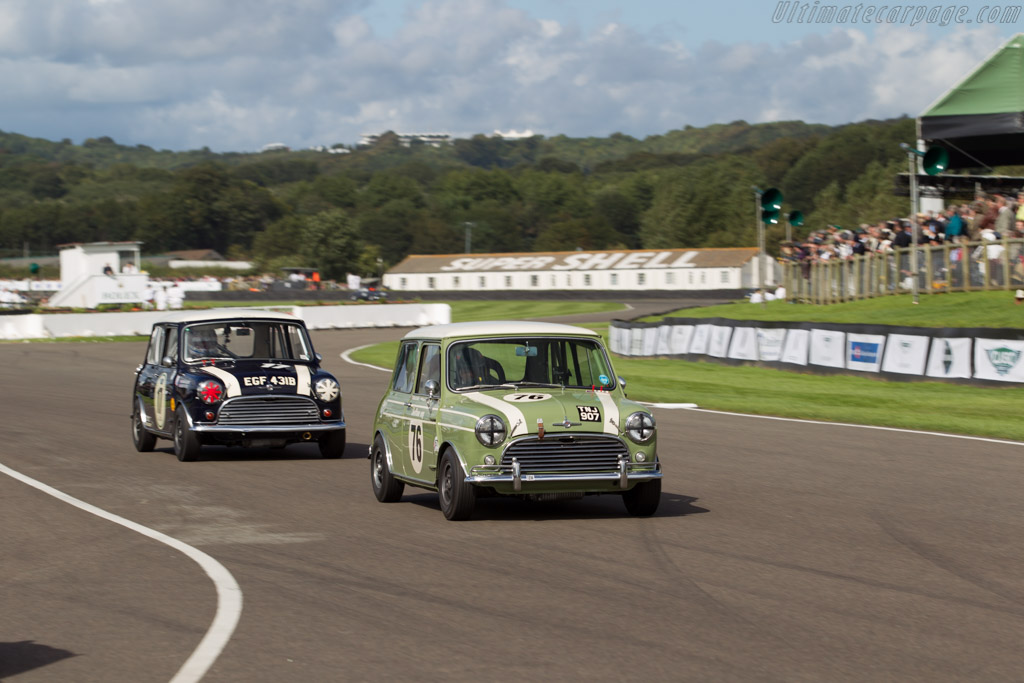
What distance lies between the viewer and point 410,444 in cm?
1059

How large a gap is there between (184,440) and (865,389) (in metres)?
13.9

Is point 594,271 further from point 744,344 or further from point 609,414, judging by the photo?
point 609,414

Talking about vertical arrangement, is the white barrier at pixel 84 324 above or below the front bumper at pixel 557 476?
above

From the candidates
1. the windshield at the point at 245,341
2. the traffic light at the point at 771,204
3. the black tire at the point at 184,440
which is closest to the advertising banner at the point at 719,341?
the traffic light at the point at 771,204

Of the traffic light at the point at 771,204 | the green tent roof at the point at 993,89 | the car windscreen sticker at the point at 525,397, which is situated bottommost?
the car windscreen sticker at the point at 525,397

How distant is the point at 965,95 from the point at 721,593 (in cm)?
3612

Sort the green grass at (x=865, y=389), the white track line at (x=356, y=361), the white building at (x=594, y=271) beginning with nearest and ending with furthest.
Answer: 1. the green grass at (x=865, y=389)
2. the white track line at (x=356, y=361)
3. the white building at (x=594, y=271)

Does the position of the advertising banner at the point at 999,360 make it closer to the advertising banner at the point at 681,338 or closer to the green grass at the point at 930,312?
the green grass at the point at 930,312

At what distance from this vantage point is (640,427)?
9727 mm

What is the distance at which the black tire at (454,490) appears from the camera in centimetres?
958

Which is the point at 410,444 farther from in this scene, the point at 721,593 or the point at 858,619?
the point at 858,619

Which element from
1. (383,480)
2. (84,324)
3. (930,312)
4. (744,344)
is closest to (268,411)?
(383,480)

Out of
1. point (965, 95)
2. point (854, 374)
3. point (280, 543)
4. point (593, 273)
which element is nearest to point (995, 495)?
point (280, 543)

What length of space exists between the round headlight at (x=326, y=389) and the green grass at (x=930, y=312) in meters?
13.9
